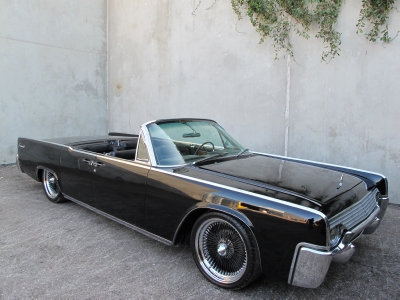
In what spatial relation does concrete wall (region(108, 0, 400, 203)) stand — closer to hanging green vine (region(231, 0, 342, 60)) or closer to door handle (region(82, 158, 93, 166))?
hanging green vine (region(231, 0, 342, 60))

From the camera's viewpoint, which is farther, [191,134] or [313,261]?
[191,134]

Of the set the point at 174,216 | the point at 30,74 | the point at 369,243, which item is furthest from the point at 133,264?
the point at 30,74

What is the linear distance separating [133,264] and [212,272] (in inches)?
31.8

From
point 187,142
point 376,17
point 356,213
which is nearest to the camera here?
point 356,213

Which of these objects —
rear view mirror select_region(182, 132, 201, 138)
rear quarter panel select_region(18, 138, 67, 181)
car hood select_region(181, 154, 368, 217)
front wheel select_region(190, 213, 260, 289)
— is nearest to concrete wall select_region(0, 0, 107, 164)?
rear quarter panel select_region(18, 138, 67, 181)

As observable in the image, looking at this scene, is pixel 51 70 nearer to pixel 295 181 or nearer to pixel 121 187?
pixel 121 187

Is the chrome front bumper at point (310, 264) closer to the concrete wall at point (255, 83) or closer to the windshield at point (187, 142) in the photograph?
the windshield at point (187, 142)

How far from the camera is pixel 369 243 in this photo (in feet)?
11.0

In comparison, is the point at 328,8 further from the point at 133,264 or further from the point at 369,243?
the point at 133,264

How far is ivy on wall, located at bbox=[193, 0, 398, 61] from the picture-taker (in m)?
4.70

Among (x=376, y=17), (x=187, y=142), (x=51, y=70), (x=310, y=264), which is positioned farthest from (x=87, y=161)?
(x=51, y=70)

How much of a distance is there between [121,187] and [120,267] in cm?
81

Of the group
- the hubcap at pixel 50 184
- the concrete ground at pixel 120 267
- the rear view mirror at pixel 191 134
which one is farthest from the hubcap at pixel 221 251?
the hubcap at pixel 50 184

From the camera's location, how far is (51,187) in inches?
181
